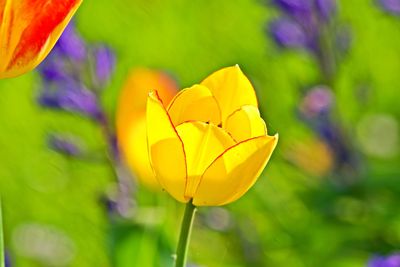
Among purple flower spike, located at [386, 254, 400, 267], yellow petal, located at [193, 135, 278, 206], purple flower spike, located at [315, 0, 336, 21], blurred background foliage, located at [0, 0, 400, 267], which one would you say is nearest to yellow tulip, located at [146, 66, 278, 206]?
yellow petal, located at [193, 135, 278, 206]

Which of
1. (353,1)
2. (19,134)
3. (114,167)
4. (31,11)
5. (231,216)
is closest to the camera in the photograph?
(31,11)

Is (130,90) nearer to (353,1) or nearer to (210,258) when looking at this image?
(210,258)

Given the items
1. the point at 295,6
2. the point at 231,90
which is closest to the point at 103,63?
the point at 295,6

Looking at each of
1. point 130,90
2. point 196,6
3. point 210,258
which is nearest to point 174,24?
point 196,6

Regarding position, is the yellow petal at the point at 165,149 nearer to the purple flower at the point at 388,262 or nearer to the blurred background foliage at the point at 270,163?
the blurred background foliage at the point at 270,163

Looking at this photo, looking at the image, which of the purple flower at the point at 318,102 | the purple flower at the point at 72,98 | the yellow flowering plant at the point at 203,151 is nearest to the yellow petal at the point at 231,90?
the yellow flowering plant at the point at 203,151

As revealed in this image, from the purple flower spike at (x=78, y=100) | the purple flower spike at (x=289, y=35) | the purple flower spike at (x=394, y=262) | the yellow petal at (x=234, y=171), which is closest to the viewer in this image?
the yellow petal at (x=234, y=171)

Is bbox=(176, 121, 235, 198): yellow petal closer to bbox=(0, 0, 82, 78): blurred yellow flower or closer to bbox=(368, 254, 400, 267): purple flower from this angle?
bbox=(0, 0, 82, 78): blurred yellow flower
